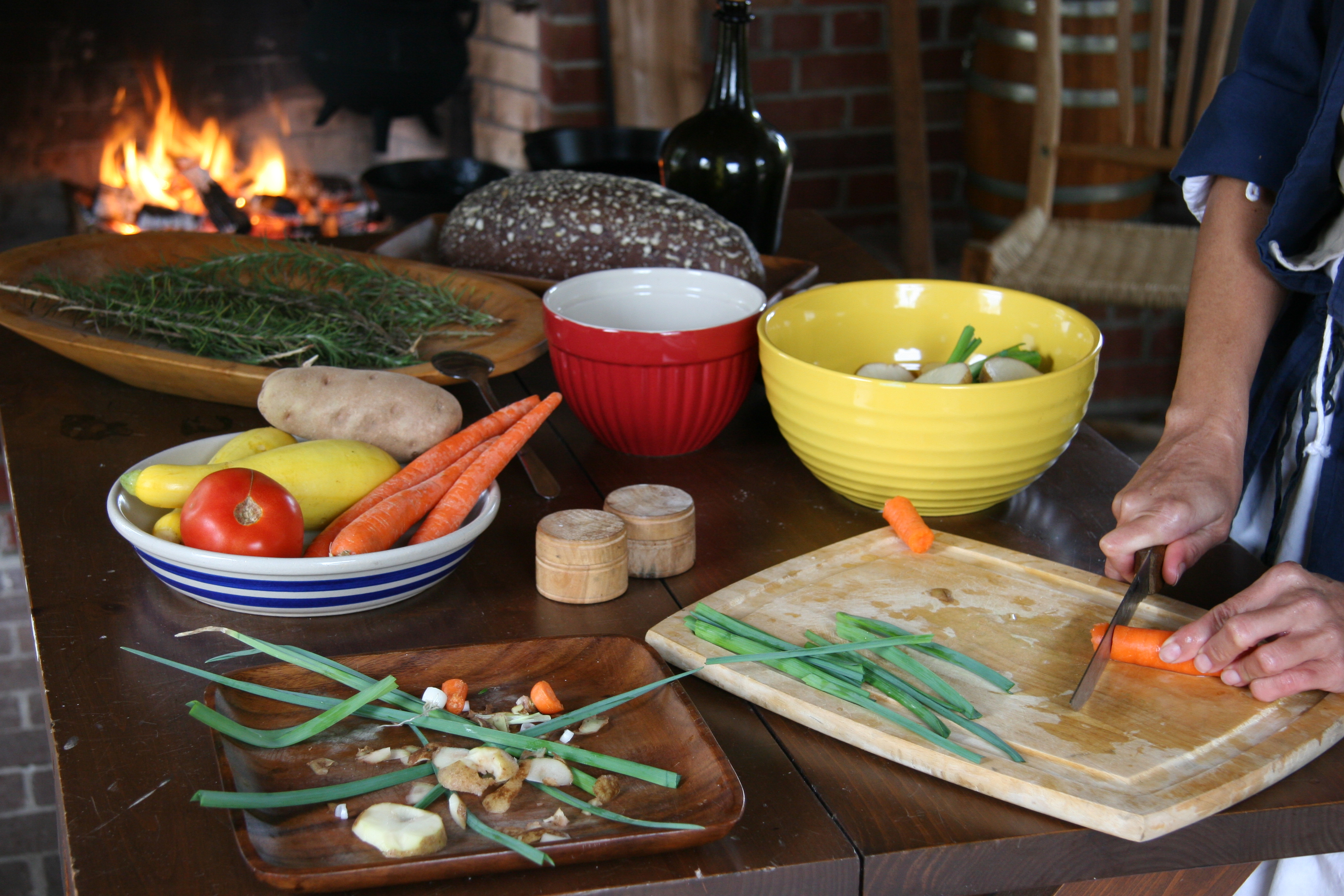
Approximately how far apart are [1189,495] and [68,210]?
243cm

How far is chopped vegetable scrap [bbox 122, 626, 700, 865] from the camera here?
0.59 m

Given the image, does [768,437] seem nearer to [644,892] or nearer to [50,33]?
[644,892]

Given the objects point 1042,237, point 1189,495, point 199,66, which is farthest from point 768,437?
point 199,66

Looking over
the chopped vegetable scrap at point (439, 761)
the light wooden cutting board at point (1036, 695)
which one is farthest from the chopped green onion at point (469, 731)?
the light wooden cutting board at point (1036, 695)

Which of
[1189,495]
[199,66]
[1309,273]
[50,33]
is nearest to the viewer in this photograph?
[1189,495]

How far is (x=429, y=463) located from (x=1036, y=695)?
1.58 ft

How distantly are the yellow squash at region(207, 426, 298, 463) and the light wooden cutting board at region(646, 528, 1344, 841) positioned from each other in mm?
364

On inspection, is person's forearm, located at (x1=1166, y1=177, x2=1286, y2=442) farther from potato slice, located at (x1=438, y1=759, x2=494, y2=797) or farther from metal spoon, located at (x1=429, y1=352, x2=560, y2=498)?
potato slice, located at (x1=438, y1=759, x2=494, y2=797)

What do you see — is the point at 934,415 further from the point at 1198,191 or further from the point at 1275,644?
the point at 1198,191

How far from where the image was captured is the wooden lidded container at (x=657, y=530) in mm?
864

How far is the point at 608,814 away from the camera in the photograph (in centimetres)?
60

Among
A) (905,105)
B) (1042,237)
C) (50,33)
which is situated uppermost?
(50,33)

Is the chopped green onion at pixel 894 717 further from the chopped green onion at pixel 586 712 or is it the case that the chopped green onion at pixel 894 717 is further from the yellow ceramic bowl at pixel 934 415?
the yellow ceramic bowl at pixel 934 415

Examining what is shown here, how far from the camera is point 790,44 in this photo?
8.87 feet
